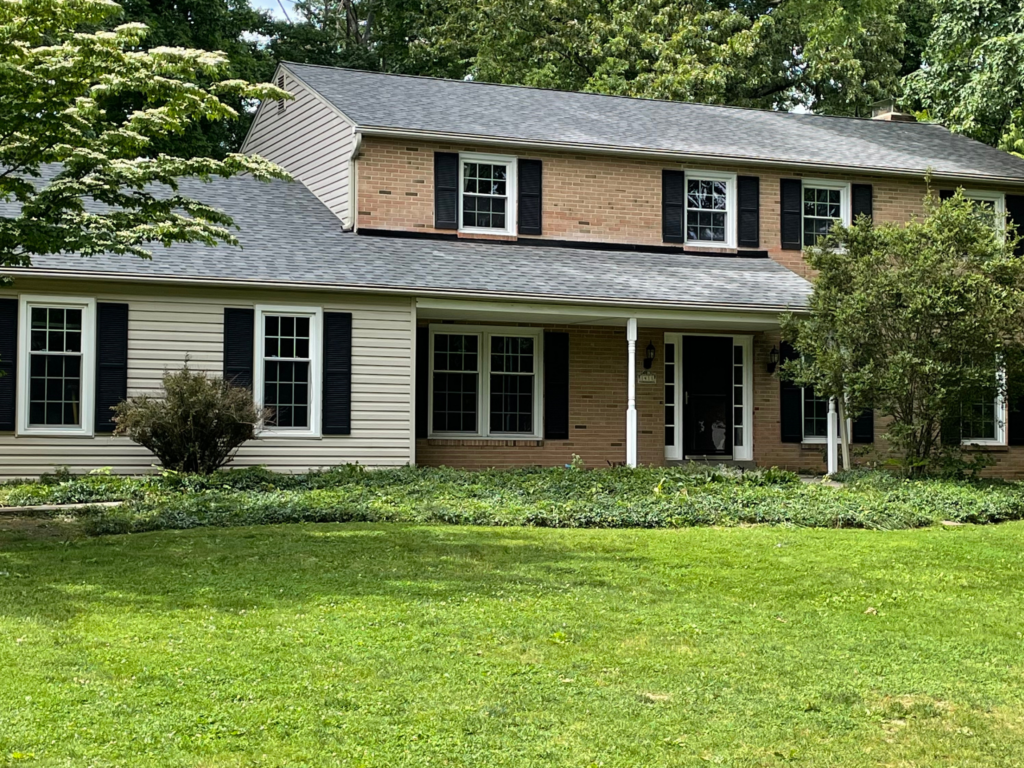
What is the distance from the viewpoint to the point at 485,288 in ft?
53.8

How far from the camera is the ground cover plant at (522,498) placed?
1184 centimetres

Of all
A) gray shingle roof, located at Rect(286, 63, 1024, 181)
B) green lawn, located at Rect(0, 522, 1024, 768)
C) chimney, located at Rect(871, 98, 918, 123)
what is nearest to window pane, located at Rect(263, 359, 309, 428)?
gray shingle roof, located at Rect(286, 63, 1024, 181)

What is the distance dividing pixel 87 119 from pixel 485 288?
756 cm

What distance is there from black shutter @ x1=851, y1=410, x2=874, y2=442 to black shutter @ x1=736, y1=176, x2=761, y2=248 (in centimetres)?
341

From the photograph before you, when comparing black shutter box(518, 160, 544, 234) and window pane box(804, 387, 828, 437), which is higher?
black shutter box(518, 160, 544, 234)

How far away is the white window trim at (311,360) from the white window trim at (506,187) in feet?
12.1

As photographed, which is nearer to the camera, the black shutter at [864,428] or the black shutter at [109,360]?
the black shutter at [109,360]

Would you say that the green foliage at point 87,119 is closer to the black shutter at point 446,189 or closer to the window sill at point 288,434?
the window sill at point 288,434

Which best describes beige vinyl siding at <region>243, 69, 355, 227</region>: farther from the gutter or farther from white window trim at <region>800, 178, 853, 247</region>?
white window trim at <region>800, 178, 853, 247</region>

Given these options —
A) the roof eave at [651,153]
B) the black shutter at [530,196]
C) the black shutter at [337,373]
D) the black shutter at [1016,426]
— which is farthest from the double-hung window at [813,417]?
the black shutter at [337,373]

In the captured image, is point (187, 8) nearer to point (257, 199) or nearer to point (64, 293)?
point (257, 199)

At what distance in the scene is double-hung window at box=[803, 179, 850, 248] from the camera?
20.4 m

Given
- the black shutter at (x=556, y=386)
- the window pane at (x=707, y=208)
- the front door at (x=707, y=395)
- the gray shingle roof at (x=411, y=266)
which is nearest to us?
the gray shingle roof at (x=411, y=266)

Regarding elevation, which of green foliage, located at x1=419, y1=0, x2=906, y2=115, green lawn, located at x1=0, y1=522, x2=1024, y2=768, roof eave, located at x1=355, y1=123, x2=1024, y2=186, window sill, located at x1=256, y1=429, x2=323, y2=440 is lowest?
green lawn, located at x1=0, y1=522, x2=1024, y2=768
